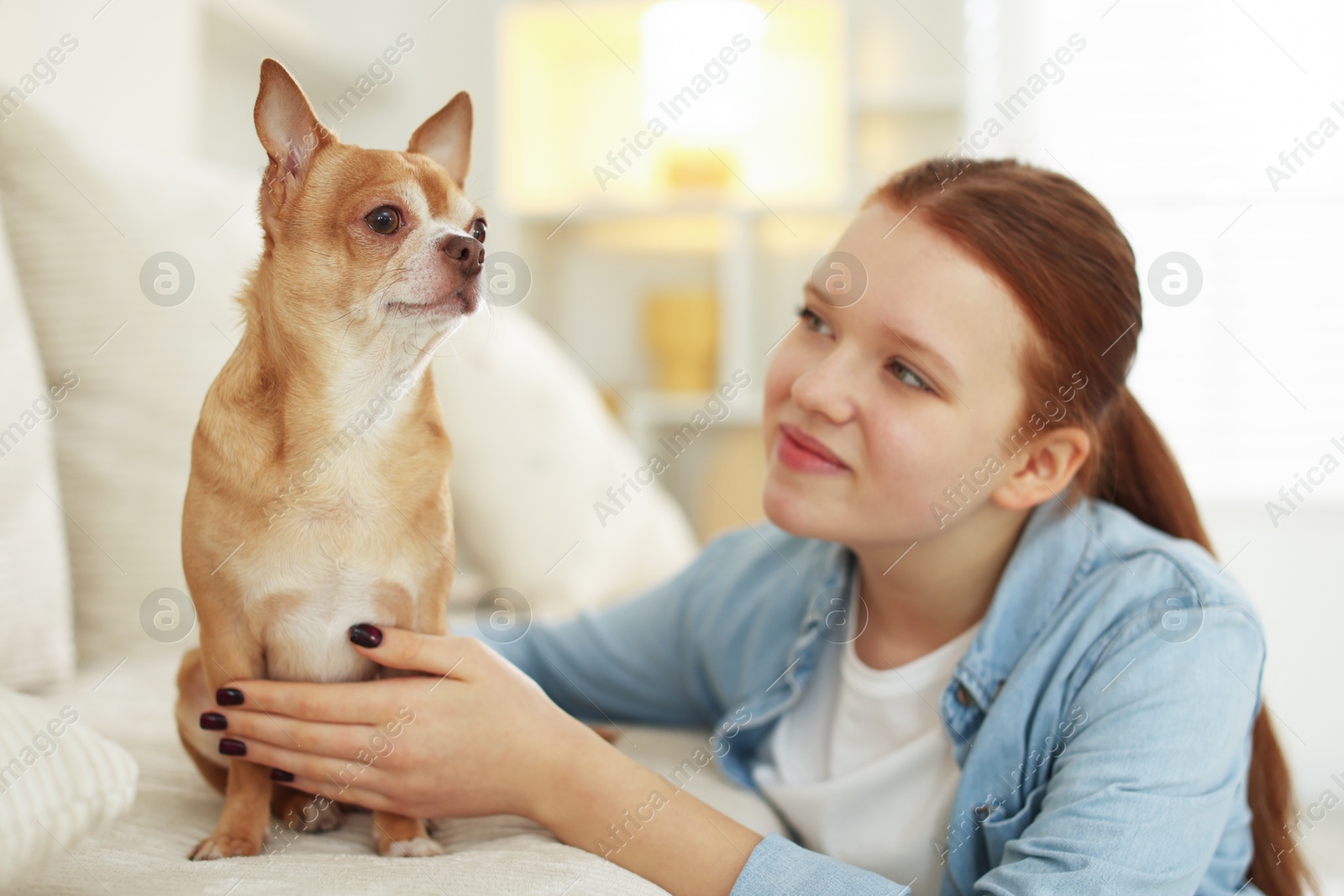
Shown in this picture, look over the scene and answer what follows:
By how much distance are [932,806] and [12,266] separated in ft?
3.26

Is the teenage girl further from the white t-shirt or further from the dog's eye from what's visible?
the dog's eye

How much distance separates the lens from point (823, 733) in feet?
3.65

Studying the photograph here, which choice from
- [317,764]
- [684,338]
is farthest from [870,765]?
[684,338]

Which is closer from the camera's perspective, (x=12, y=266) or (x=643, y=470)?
(x=12, y=266)

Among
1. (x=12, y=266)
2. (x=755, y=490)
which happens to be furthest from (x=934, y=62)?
(x=12, y=266)

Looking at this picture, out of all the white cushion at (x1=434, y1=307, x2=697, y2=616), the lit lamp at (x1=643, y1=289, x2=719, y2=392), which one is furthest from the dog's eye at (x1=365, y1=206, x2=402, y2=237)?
the lit lamp at (x1=643, y1=289, x2=719, y2=392)

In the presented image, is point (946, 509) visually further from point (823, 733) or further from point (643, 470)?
point (643, 470)

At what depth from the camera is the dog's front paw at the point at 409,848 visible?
744 mm

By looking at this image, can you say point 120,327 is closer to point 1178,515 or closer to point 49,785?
point 49,785

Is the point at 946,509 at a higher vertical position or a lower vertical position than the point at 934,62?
lower

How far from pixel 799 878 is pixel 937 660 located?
34 cm

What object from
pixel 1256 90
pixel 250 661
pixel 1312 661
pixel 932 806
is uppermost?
pixel 1256 90

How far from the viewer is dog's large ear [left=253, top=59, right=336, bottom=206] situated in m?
0.58

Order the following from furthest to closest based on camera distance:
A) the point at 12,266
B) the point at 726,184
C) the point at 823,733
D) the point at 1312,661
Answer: the point at 726,184 < the point at 1312,661 < the point at 823,733 < the point at 12,266
